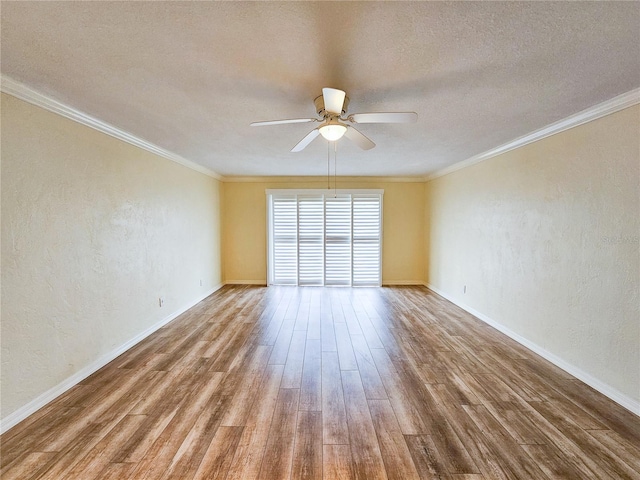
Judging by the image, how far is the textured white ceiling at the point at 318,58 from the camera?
4.26ft

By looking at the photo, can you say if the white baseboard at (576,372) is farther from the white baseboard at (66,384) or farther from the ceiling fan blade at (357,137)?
the white baseboard at (66,384)

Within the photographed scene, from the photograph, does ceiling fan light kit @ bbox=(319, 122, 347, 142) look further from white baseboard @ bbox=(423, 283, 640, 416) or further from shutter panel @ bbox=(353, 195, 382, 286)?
shutter panel @ bbox=(353, 195, 382, 286)

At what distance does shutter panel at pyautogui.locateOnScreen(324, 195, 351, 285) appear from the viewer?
234 inches

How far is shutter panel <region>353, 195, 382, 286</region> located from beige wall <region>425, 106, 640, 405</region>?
83.7 inches

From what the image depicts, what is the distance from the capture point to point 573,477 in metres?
1.50

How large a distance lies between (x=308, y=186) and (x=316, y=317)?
9.63 feet

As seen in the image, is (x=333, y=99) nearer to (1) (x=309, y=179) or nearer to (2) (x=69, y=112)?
(2) (x=69, y=112)

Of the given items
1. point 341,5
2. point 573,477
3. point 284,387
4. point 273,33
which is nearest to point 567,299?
point 573,477

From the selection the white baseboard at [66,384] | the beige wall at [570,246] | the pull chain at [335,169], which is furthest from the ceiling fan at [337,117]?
the white baseboard at [66,384]

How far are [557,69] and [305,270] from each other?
4.96 meters

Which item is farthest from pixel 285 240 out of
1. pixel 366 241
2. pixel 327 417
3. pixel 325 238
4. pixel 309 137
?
pixel 327 417

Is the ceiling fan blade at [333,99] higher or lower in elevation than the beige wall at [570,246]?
higher

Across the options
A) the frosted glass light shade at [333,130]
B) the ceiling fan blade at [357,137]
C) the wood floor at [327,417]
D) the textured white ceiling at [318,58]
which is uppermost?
the textured white ceiling at [318,58]

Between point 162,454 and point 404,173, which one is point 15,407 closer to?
point 162,454
